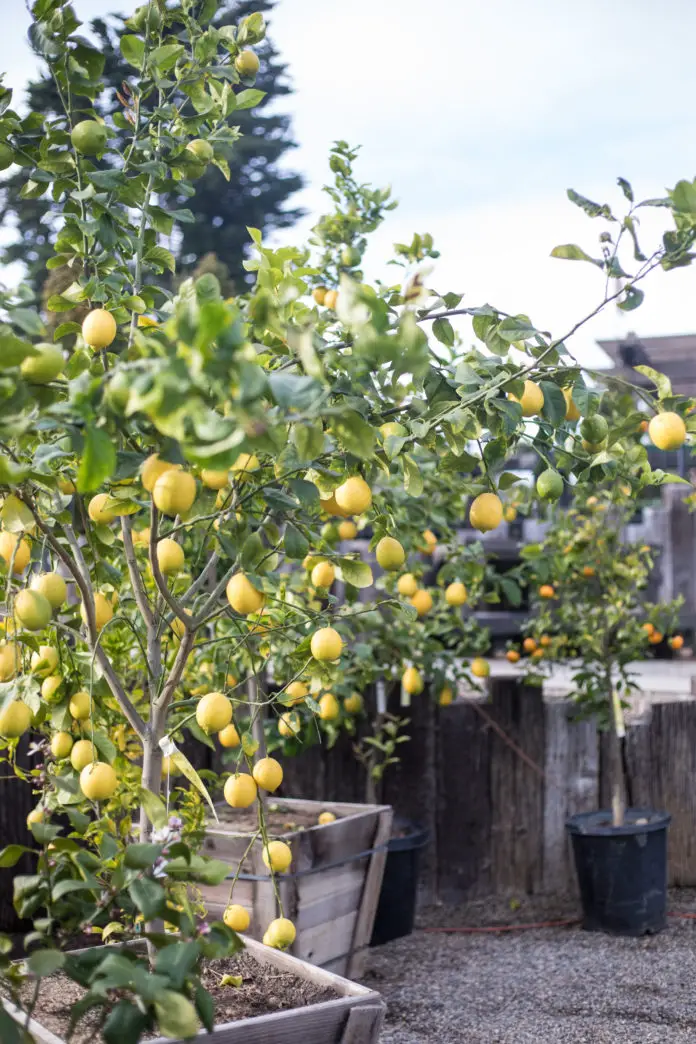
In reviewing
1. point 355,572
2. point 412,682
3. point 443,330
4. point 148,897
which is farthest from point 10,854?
point 412,682

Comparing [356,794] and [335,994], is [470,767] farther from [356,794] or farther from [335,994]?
[335,994]

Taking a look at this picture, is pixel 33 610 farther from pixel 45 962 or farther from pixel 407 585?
pixel 407 585

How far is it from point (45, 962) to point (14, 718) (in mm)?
431

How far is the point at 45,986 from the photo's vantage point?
162 centimetres

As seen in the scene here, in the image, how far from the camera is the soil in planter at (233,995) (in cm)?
147

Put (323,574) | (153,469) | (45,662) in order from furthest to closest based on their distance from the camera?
(323,574), (45,662), (153,469)

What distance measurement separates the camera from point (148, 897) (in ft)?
3.34

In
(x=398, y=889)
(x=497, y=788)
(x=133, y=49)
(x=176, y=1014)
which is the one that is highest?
(x=133, y=49)

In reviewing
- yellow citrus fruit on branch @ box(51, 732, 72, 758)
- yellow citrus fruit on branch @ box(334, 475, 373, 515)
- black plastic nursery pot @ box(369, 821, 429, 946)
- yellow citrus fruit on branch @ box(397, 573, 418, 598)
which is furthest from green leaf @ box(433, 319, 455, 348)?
black plastic nursery pot @ box(369, 821, 429, 946)

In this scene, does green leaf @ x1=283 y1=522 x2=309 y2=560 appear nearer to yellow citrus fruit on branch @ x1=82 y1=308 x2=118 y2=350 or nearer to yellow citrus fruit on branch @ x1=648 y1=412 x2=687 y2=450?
yellow citrus fruit on branch @ x1=82 y1=308 x2=118 y2=350

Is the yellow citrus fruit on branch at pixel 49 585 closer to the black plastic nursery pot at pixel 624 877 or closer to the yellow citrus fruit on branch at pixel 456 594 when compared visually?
the yellow citrus fruit on branch at pixel 456 594

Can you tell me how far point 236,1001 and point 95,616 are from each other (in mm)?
602

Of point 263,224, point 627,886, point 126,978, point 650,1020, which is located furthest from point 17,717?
point 263,224

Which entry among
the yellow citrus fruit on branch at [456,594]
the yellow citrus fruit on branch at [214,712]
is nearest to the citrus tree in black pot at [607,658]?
the yellow citrus fruit on branch at [456,594]
